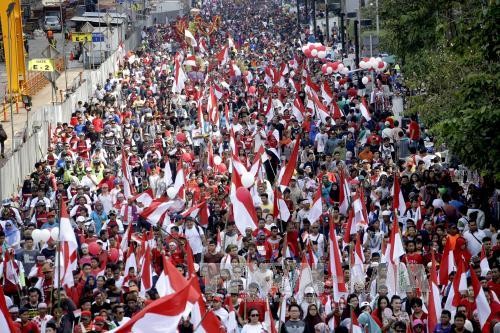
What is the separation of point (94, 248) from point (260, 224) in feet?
8.29

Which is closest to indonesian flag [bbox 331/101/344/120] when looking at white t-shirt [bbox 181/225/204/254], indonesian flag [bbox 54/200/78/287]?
white t-shirt [bbox 181/225/204/254]

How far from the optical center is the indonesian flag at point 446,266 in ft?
66.8

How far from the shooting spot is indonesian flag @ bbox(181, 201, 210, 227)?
24888 mm

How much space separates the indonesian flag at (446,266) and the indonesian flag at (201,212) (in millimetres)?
5121

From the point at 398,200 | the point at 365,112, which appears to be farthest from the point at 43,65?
the point at 398,200

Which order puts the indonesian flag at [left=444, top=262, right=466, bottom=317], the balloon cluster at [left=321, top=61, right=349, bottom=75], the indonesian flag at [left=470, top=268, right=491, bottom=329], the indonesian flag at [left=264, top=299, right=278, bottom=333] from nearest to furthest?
1. the indonesian flag at [left=264, top=299, right=278, bottom=333]
2. the indonesian flag at [left=470, top=268, right=491, bottom=329]
3. the indonesian flag at [left=444, top=262, right=466, bottom=317]
4. the balloon cluster at [left=321, top=61, right=349, bottom=75]

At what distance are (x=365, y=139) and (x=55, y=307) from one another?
14866mm

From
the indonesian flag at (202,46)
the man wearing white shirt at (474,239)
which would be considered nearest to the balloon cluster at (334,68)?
the indonesian flag at (202,46)

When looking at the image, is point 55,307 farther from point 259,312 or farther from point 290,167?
point 290,167

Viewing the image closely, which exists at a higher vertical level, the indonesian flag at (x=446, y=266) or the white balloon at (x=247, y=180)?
the white balloon at (x=247, y=180)

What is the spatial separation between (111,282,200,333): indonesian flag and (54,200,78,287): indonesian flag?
495 centimetres

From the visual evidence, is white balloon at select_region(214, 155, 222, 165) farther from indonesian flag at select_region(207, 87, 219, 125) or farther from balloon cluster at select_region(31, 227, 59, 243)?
balloon cluster at select_region(31, 227, 59, 243)

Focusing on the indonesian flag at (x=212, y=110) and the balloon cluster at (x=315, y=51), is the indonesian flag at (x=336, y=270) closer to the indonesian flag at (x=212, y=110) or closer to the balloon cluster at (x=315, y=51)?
the indonesian flag at (x=212, y=110)

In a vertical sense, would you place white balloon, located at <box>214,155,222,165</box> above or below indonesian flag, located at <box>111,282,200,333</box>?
below
